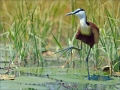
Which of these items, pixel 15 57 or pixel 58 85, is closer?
pixel 58 85

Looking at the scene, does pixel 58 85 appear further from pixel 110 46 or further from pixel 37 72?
pixel 110 46

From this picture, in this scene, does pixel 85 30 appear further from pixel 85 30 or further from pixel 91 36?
pixel 91 36

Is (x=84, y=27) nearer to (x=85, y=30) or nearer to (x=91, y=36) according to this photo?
(x=85, y=30)

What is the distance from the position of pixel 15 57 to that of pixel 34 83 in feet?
5.13

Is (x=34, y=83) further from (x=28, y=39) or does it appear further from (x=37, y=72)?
(x=28, y=39)

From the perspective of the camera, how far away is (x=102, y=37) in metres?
5.63

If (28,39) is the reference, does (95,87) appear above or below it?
below

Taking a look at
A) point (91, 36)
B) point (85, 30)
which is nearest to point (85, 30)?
point (85, 30)

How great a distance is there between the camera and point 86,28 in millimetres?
4797

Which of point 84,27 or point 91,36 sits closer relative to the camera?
point 84,27

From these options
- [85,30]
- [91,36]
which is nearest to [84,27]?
[85,30]

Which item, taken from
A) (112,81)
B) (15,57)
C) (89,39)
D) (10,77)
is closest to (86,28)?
(89,39)

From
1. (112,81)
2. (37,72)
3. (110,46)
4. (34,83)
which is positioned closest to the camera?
(34,83)

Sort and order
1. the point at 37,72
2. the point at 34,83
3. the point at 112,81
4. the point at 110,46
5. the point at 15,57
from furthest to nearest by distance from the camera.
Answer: the point at 15,57
the point at 110,46
the point at 37,72
the point at 112,81
the point at 34,83
